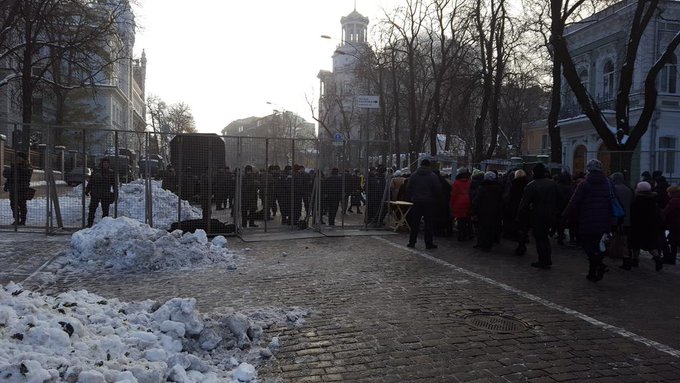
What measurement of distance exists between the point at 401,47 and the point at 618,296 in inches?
931

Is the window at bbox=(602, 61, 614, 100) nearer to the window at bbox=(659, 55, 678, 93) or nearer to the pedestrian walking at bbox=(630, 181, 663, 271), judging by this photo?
the window at bbox=(659, 55, 678, 93)

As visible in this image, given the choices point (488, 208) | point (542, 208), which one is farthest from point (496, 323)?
point (488, 208)

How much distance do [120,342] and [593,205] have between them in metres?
7.04

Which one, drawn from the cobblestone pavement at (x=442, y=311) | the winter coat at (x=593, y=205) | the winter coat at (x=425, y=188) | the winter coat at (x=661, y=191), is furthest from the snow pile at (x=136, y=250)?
the winter coat at (x=661, y=191)

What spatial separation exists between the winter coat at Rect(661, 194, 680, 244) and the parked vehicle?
40.5ft

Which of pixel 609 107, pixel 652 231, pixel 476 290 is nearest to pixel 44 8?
pixel 476 290

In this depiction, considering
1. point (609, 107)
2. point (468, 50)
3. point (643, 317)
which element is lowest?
point (643, 317)

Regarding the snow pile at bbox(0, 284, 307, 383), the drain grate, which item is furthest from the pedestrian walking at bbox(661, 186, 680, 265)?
the snow pile at bbox(0, 284, 307, 383)

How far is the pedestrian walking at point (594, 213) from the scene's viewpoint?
322 inches

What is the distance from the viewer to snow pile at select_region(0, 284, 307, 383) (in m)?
3.69

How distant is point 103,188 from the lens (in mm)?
12539

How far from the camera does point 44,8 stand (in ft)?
68.0

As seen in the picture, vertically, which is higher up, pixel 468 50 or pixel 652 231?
pixel 468 50

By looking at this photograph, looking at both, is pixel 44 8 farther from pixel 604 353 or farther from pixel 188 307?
pixel 604 353
